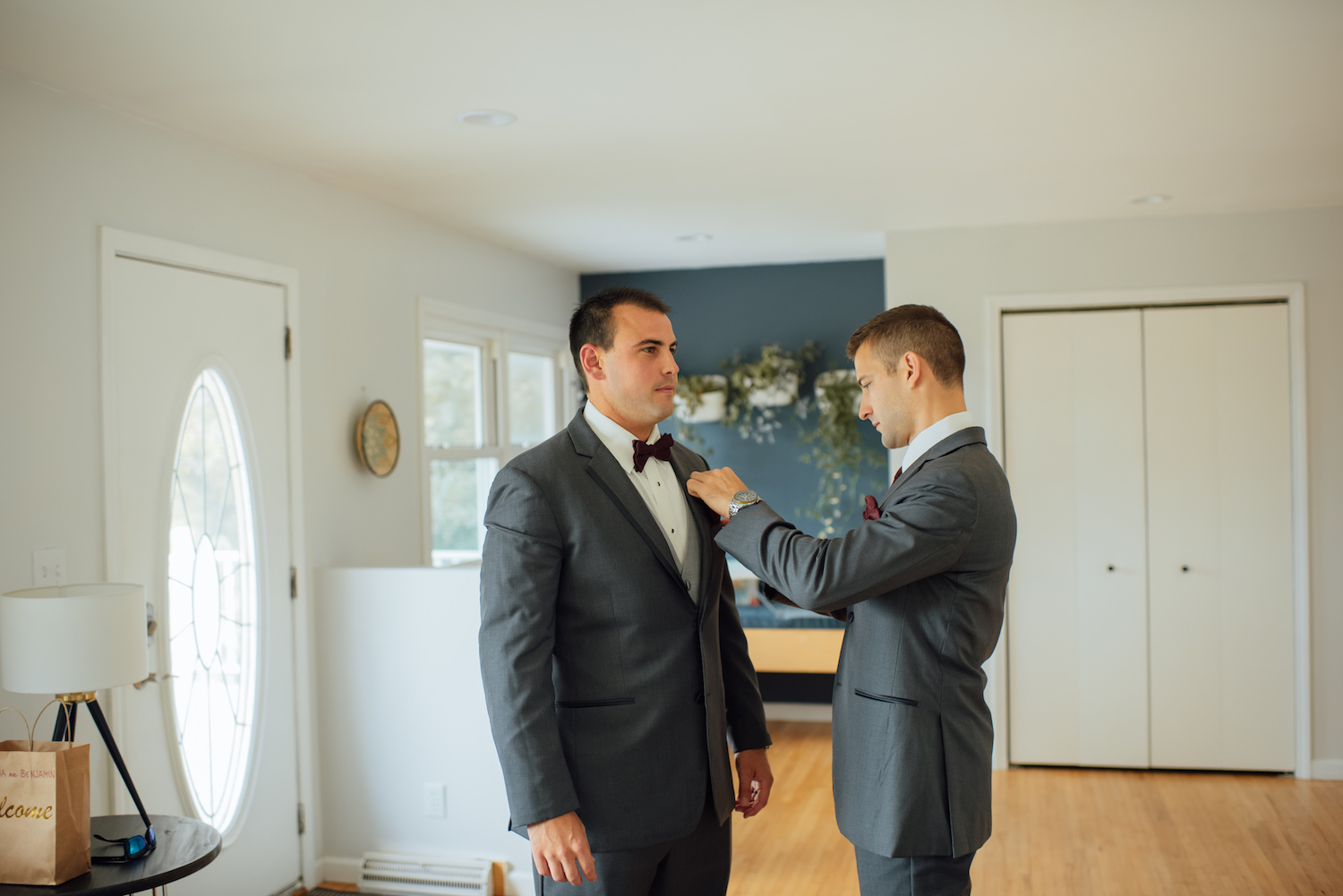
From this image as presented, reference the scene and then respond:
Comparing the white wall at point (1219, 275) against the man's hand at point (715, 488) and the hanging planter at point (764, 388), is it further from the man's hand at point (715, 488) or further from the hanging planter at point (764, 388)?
the man's hand at point (715, 488)

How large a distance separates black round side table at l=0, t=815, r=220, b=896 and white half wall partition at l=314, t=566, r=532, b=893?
116 centimetres

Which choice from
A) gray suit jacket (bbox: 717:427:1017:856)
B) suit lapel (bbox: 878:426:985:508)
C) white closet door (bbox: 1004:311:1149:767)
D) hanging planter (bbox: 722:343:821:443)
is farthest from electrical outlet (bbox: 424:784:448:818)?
hanging planter (bbox: 722:343:821:443)

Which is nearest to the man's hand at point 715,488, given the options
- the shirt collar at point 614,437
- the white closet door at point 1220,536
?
the shirt collar at point 614,437

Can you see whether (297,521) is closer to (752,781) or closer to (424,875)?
(424,875)

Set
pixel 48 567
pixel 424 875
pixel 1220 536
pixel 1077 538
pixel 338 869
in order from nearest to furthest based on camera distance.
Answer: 1. pixel 48 567
2. pixel 424 875
3. pixel 338 869
4. pixel 1220 536
5. pixel 1077 538

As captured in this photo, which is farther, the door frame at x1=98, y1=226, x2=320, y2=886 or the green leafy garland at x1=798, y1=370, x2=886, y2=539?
the green leafy garland at x1=798, y1=370, x2=886, y2=539

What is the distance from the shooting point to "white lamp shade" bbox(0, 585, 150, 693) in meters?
2.14

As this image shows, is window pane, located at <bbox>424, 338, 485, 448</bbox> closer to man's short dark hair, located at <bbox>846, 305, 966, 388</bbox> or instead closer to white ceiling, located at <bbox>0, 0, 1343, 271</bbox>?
white ceiling, located at <bbox>0, 0, 1343, 271</bbox>

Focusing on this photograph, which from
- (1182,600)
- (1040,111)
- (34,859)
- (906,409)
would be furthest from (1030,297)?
(34,859)

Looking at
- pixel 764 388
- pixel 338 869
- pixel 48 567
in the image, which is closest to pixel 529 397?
pixel 764 388

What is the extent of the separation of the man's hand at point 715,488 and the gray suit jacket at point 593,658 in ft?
0.42

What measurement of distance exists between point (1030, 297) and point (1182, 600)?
156 centimetres

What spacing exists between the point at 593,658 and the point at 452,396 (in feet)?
11.1

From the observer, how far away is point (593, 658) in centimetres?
173
